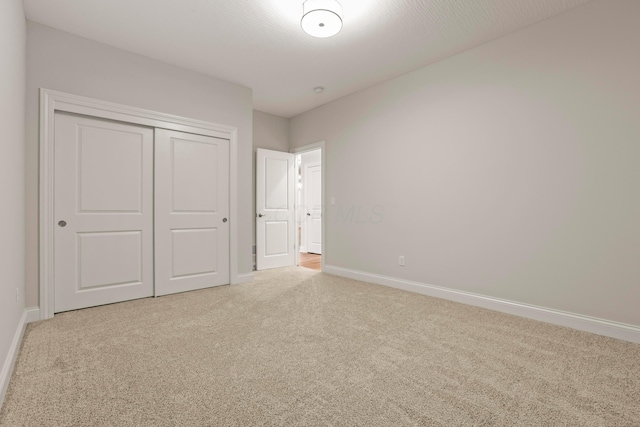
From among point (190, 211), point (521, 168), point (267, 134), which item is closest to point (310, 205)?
point (267, 134)

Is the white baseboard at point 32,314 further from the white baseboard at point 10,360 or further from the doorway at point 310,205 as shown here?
the doorway at point 310,205

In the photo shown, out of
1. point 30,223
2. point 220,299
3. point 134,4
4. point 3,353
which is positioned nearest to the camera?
point 3,353

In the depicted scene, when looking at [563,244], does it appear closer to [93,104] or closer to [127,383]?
[127,383]

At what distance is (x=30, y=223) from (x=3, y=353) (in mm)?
1514

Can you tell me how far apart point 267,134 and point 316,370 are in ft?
14.0

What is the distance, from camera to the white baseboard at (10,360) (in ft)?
5.19

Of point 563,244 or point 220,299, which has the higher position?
point 563,244

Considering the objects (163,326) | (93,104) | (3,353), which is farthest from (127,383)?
(93,104)

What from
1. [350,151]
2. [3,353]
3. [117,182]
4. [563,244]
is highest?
[350,151]

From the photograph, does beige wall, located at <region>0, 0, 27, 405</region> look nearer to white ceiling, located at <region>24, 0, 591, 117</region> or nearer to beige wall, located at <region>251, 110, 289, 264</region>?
white ceiling, located at <region>24, 0, 591, 117</region>

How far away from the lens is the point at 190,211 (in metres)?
3.78

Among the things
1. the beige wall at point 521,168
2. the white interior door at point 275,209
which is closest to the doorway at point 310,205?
the white interior door at point 275,209

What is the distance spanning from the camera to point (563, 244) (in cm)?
268

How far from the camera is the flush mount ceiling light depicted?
2451 millimetres
